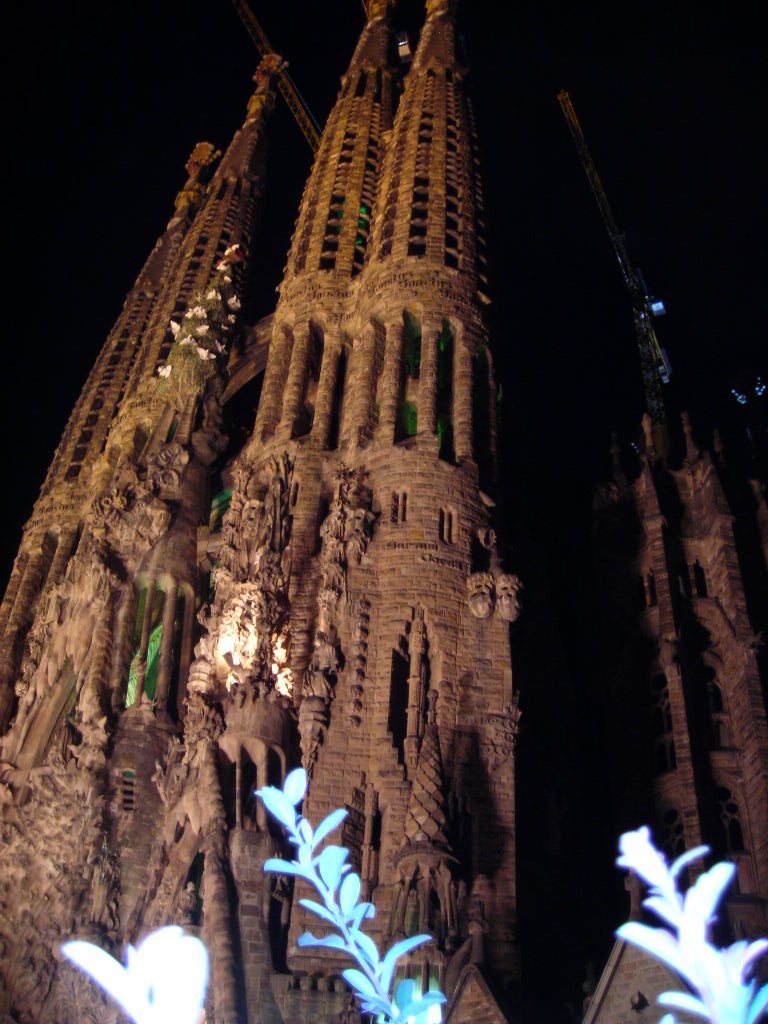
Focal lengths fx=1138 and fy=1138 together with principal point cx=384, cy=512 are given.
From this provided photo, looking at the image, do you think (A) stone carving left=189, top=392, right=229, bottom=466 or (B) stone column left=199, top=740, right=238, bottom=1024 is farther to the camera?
(A) stone carving left=189, top=392, right=229, bottom=466

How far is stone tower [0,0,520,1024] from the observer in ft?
75.9

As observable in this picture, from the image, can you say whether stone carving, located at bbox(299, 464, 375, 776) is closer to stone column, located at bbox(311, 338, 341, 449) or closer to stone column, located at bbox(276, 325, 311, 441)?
stone column, located at bbox(311, 338, 341, 449)

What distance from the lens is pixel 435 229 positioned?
125 ft

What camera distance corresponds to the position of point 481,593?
27.0 m

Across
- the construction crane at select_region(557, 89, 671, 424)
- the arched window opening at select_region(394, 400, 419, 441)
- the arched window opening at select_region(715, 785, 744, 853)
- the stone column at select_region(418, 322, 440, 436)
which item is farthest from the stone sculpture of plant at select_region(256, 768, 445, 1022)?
the construction crane at select_region(557, 89, 671, 424)

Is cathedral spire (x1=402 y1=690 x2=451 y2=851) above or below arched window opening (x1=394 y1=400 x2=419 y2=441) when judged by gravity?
below

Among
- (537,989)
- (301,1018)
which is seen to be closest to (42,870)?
(301,1018)

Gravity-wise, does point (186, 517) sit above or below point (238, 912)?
above

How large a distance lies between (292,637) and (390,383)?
8.94 m

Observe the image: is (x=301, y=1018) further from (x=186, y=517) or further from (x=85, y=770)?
(x=186, y=517)

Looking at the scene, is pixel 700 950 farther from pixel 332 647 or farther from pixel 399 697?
pixel 332 647

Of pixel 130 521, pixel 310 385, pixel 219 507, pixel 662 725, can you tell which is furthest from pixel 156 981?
pixel 219 507

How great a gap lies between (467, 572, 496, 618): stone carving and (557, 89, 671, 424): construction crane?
32.0m

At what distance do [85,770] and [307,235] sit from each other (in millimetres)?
23037
